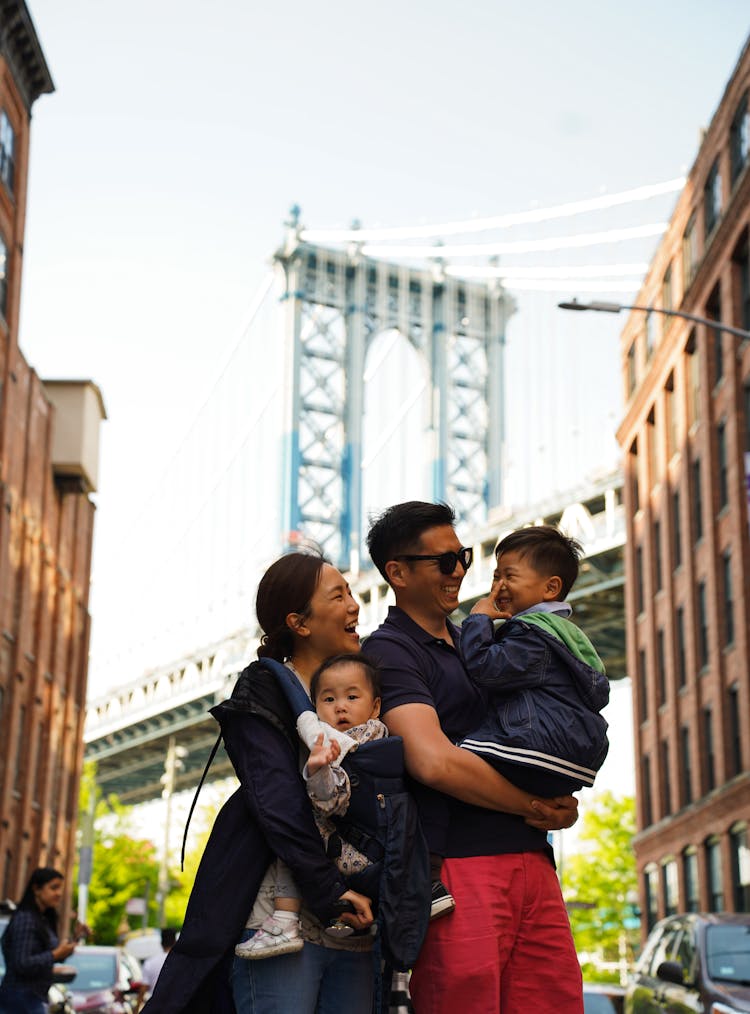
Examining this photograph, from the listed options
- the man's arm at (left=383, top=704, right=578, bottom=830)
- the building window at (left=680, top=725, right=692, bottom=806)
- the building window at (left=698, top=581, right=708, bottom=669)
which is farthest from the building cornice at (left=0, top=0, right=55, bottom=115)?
the man's arm at (left=383, top=704, right=578, bottom=830)

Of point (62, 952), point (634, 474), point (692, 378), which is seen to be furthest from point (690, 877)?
point (62, 952)

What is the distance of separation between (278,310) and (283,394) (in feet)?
16.3

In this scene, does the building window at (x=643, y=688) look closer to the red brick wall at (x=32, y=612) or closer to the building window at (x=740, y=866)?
the building window at (x=740, y=866)

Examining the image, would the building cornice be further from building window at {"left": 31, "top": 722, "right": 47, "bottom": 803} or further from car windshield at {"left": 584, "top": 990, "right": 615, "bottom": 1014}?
car windshield at {"left": 584, "top": 990, "right": 615, "bottom": 1014}

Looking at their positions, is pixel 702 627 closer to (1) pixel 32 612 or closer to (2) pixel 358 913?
(1) pixel 32 612

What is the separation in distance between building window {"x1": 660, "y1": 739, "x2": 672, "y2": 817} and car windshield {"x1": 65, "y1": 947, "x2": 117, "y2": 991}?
27474 millimetres

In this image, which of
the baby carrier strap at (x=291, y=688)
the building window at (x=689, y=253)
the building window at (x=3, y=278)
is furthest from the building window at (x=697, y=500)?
the baby carrier strap at (x=291, y=688)

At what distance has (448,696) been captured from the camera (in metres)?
4.54

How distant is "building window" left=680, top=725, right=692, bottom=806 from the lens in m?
41.1

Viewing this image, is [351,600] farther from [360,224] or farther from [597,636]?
[360,224]

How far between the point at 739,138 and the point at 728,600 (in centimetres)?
1019

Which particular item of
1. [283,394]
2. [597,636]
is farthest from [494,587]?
[283,394]

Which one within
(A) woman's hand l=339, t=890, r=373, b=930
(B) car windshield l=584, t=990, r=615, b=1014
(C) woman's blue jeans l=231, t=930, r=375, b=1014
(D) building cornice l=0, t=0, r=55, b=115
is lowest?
(C) woman's blue jeans l=231, t=930, r=375, b=1014

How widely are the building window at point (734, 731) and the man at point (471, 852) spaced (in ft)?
109
